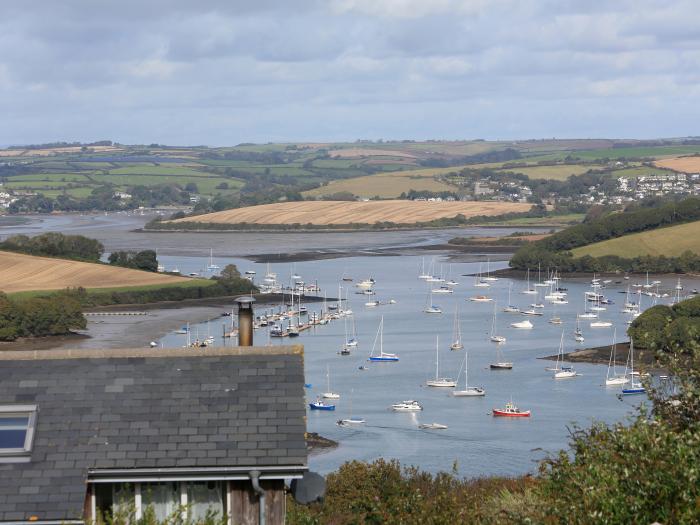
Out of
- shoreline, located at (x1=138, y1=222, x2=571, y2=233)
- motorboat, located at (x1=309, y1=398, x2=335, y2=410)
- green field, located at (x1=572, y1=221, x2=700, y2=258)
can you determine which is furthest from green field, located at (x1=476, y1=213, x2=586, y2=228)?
motorboat, located at (x1=309, y1=398, x2=335, y2=410)

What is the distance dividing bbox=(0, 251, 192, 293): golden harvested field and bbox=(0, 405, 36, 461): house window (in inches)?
2749

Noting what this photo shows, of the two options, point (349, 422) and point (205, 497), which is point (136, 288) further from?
point (205, 497)

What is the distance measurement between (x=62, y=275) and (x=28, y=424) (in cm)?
7572

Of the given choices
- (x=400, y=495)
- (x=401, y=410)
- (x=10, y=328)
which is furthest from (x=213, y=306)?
(x=400, y=495)

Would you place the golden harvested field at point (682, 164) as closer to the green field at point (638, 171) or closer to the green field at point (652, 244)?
the green field at point (638, 171)

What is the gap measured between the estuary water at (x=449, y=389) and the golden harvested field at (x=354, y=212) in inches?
2504

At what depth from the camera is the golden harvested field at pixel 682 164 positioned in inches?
7087

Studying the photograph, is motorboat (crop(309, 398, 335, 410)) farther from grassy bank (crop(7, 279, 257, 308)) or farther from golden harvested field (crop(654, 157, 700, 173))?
golden harvested field (crop(654, 157, 700, 173))

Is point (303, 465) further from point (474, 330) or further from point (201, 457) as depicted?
point (474, 330)

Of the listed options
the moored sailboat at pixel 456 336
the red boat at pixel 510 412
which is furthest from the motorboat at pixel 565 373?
the moored sailboat at pixel 456 336

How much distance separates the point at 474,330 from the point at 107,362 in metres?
57.2

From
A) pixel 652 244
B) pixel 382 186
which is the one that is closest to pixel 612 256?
pixel 652 244

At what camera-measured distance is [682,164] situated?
18412 centimetres

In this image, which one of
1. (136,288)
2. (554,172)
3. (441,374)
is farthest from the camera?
(554,172)
